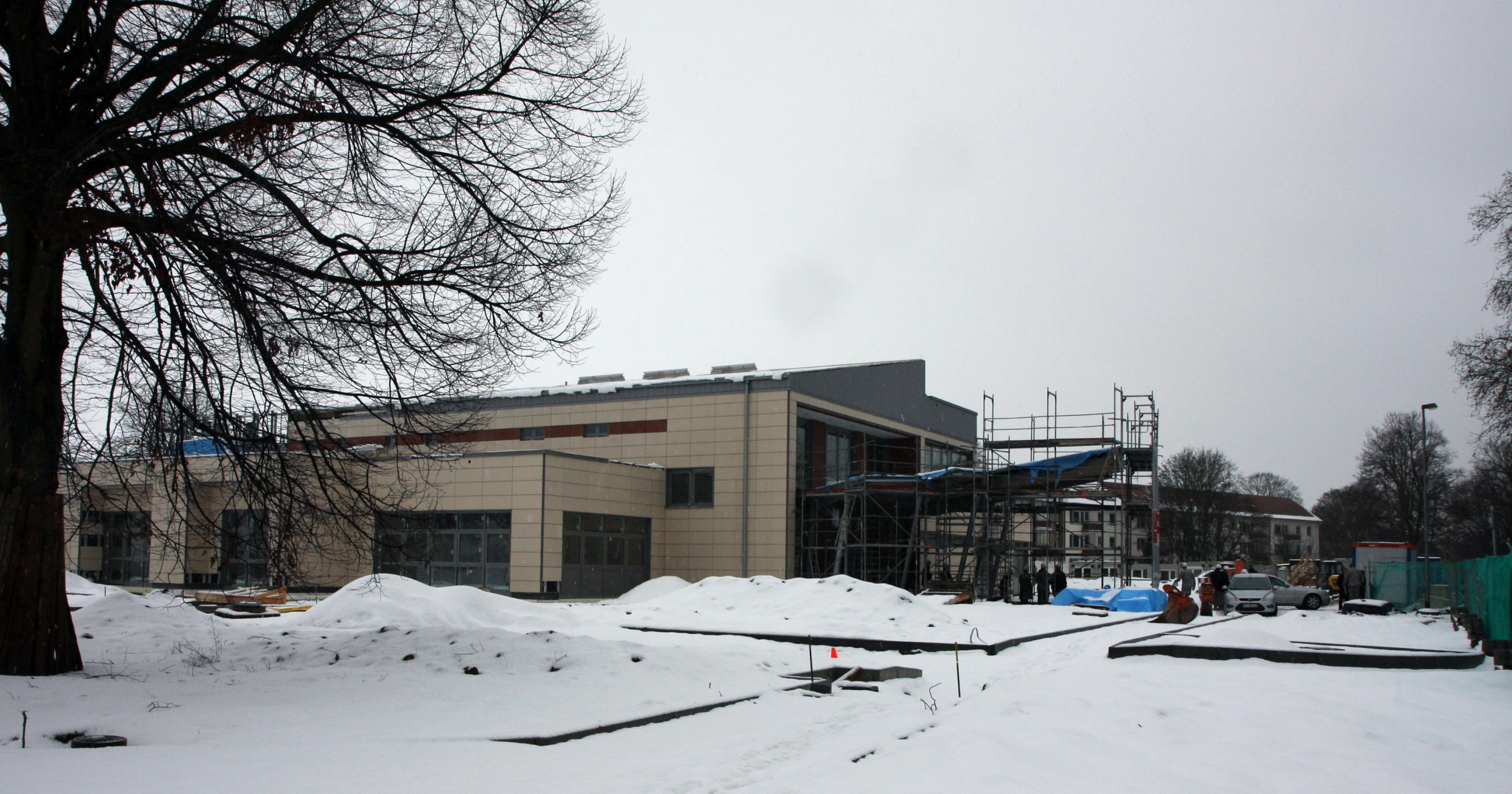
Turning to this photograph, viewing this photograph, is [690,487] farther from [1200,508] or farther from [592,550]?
[1200,508]

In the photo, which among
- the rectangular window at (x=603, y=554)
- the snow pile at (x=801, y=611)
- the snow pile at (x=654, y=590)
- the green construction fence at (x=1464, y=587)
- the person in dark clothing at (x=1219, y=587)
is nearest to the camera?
the green construction fence at (x=1464, y=587)

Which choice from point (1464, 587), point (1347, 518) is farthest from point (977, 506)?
point (1347, 518)

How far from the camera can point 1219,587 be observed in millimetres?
31812

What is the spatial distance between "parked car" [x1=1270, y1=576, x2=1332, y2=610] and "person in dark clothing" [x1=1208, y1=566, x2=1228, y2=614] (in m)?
4.40

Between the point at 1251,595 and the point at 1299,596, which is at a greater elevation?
the point at 1251,595

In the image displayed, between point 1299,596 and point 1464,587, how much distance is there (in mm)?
10909

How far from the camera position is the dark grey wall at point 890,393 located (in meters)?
38.9

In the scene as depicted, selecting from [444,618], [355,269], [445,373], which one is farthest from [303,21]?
[444,618]

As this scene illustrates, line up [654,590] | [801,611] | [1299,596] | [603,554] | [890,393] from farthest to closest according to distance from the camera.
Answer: [890,393], [1299,596], [603,554], [654,590], [801,611]

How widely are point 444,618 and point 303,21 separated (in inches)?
430

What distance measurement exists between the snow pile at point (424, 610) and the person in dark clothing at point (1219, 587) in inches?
793

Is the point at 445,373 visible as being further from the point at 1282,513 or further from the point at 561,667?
the point at 1282,513

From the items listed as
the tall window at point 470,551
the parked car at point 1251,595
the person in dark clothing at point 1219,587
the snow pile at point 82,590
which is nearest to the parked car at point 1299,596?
the parked car at point 1251,595

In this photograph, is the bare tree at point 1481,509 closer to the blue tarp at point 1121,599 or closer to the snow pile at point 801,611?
the blue tarp at point 1121,599
